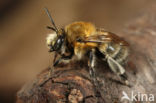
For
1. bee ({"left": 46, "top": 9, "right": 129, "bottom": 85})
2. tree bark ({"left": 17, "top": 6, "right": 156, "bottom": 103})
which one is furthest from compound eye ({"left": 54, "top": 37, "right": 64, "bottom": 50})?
tree bark ({"left": 17, "top": 6, "right": 156, "bottom": 103})

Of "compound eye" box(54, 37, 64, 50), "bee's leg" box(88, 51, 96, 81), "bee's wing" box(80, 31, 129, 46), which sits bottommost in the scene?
"bee's leg" box(88, 51, 96, 81)

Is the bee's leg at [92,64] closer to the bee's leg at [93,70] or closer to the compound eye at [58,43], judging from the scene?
the bee's leg at [93,70]

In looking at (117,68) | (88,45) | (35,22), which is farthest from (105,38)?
(35,22)

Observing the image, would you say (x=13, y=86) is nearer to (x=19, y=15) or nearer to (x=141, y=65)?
(x=19, y=15)

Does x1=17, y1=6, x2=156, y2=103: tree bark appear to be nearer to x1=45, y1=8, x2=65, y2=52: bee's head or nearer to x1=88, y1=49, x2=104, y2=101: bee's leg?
x1=88, y1=49, x2=104, y2=101: bee's leg

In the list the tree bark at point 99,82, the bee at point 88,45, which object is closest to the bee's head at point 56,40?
the bee at point 88,45

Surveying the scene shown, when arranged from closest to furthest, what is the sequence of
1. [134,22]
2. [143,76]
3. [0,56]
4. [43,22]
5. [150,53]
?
[143,76]
[150,53]
[134,22]
[0,56]
[43,22]

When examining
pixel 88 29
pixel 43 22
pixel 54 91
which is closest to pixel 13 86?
pixel 43 22

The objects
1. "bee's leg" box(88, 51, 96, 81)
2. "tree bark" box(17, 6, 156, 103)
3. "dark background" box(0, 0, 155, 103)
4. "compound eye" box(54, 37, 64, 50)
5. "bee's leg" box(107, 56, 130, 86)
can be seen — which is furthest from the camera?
"dark background" box(0, 0, 155, 103)
